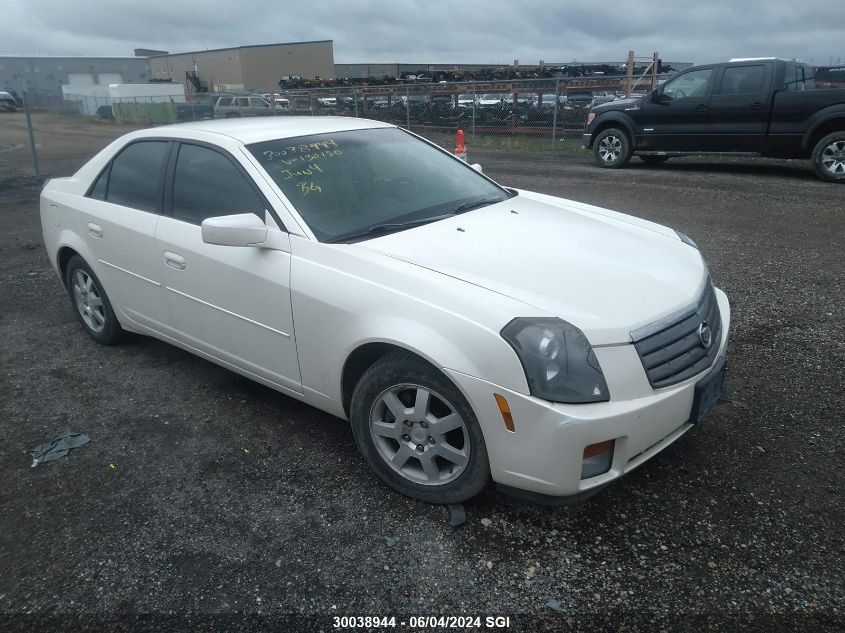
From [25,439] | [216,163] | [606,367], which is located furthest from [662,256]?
[25,439]

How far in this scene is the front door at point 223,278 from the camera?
321cm

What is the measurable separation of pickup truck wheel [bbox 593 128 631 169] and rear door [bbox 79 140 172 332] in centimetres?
1047

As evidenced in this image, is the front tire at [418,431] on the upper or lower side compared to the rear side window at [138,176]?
lower

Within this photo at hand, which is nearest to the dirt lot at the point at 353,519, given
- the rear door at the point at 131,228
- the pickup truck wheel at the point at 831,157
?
the rear door at the point at 131,228

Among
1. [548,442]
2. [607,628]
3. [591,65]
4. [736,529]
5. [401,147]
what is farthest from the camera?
[591,65]

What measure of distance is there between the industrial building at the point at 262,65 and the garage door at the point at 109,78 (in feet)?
42.0

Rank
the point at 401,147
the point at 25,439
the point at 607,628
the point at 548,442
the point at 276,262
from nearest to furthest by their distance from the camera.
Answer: the point at 607,628 → the point at 548,442 → the point at 276,262 → the point at 25,439 → the point at 401,147

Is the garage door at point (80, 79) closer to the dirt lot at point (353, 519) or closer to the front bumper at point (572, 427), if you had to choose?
the dirt lot at point (353, 519)

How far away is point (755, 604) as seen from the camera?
230 cm

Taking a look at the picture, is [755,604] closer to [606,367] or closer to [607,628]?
[607,628]

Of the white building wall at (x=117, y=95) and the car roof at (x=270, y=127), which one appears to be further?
the white building wall at (x=117, y=95)

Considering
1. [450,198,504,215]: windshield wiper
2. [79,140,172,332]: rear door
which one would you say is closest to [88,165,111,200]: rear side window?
[79,140,172,332]: rear door

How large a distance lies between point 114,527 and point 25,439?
3.64 feet

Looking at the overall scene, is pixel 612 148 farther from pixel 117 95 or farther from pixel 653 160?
pixel 117 95
